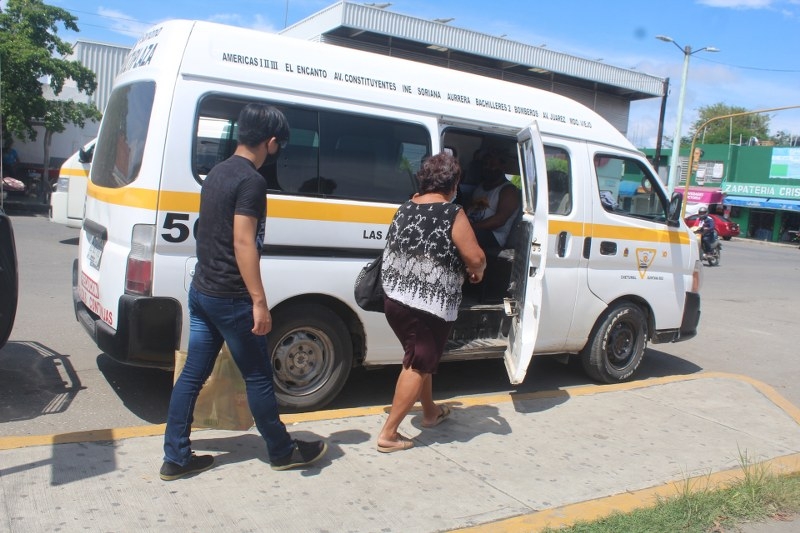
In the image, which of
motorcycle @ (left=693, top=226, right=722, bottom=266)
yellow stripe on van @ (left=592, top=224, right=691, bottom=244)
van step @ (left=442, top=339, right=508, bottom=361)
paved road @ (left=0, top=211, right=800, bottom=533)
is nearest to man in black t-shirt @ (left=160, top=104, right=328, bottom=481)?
paved road @ (left=0, top=211, right=800, bottom=533)

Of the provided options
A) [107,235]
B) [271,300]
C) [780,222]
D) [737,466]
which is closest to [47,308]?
[107,235]

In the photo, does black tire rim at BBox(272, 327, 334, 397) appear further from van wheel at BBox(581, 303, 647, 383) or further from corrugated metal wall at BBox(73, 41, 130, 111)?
corrugated metal wall at BBox(73, 41, 130, 111)

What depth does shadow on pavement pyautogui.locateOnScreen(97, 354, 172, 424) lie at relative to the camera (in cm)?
498

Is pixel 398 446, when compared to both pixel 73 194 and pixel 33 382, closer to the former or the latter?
pixel 33 382

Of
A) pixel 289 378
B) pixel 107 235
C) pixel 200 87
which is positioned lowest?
pixel 289 378

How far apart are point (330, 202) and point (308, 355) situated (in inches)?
41.5

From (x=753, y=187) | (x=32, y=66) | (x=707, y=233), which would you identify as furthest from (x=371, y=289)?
(x=753, y=187)

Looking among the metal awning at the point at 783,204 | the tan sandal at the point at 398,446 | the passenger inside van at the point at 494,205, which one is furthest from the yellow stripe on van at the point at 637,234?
the metal awning at the point at 783,204

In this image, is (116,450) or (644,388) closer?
(116,450)

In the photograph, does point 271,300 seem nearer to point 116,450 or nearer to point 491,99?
point 116,450

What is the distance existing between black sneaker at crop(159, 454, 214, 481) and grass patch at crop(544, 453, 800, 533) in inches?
69.6

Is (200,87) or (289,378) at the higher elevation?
(200,87)

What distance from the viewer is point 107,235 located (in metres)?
4.65

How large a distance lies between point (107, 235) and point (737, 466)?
4273 millimetres
